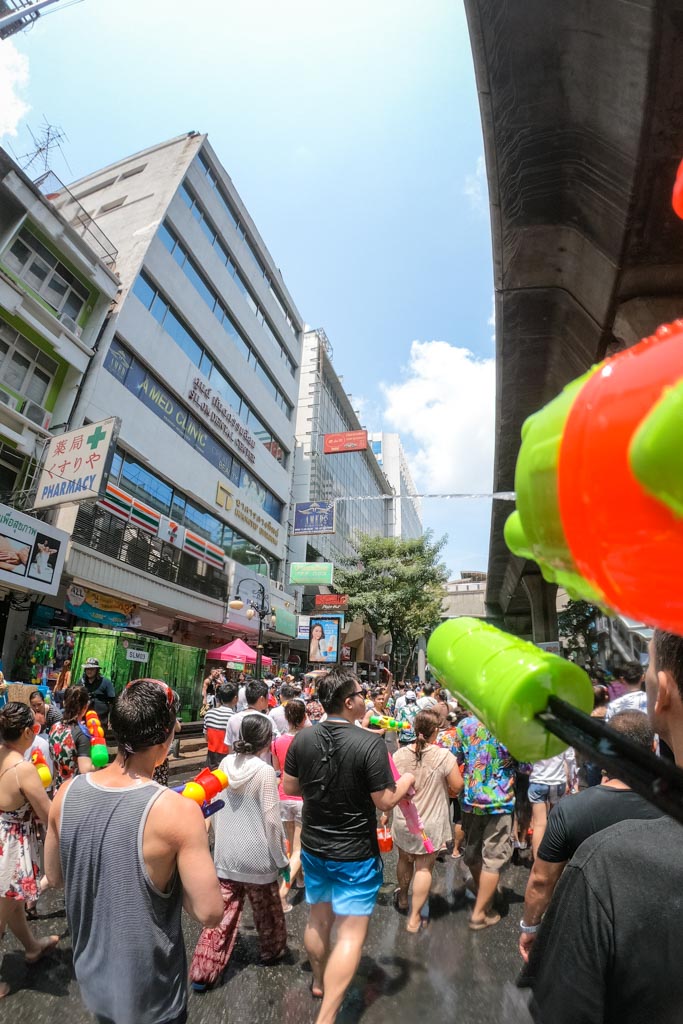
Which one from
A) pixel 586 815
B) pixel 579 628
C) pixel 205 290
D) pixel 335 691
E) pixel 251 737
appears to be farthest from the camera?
pixel 579 628

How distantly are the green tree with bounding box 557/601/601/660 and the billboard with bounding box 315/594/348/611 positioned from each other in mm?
11176

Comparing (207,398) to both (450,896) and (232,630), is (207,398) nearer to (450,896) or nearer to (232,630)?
(232,630)

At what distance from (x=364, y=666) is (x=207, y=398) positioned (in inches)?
987

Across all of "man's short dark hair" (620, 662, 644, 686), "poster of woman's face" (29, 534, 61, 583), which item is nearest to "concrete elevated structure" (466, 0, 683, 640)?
"man's short dark hair" (620, 662, 644, 686)

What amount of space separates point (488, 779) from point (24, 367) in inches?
609

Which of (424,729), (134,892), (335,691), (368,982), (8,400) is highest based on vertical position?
(8,400)

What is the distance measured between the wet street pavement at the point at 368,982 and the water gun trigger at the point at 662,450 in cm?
381

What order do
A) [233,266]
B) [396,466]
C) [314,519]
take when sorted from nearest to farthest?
[314,519] → [233,266] → [396,466]

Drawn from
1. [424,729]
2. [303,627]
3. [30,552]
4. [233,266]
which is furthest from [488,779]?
[233,266]

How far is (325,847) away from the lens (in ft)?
9.52

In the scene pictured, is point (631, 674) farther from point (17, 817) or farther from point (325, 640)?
point (325, 640)

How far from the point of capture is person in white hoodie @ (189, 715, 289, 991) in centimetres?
347

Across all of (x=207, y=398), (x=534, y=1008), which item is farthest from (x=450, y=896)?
(x=207, y=398)

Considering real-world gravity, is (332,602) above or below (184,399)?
below
